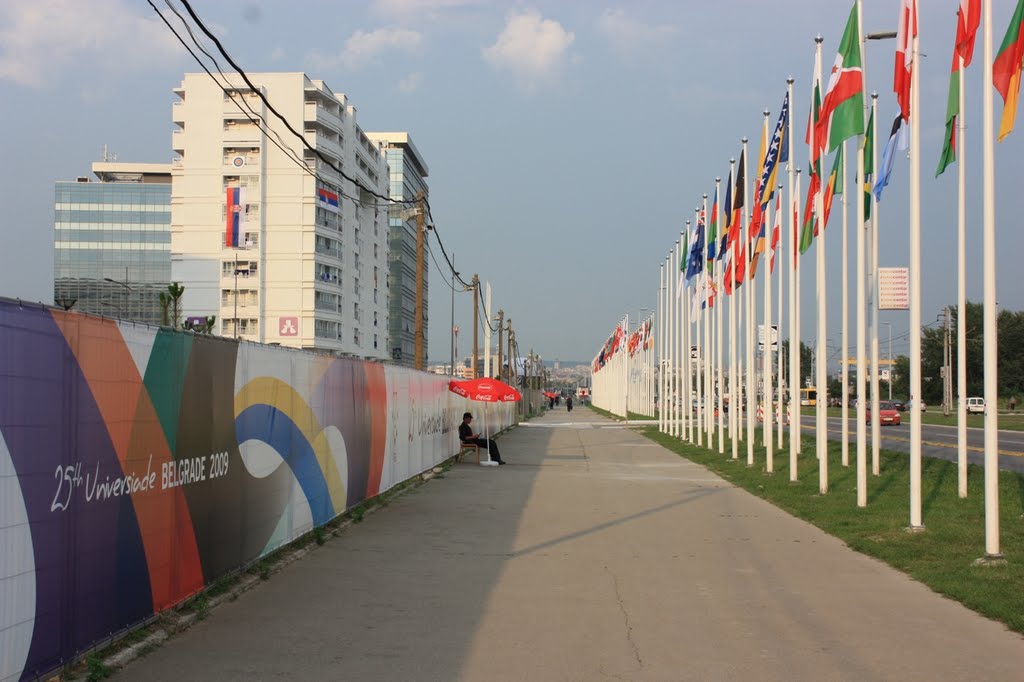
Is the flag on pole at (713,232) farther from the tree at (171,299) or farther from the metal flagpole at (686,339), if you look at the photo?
the tree at (171,299)

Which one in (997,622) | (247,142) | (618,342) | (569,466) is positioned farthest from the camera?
(247,142)

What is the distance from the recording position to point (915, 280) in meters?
12.8

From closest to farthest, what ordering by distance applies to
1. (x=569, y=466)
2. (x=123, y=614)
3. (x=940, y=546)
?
(x=123, y=614) → (x=940, y=546) → (x=569, y=466)

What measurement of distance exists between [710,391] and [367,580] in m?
24.7

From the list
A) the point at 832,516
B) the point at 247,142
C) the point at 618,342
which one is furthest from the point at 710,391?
the point at 247,142

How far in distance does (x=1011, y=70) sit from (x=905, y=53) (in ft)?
8.57

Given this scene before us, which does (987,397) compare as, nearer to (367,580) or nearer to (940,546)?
(940,546)

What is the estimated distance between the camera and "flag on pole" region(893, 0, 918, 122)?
43.3 ft

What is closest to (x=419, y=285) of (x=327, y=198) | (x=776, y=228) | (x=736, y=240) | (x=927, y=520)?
(x=736, y=240)

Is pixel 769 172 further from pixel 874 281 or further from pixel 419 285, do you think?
pixel 419 285

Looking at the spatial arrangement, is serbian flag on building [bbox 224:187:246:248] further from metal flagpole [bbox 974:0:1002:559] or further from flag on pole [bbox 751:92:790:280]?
metal flagpole [bbox 974:0:1002:559]

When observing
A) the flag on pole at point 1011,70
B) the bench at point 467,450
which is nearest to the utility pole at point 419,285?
the bench at point 467,450

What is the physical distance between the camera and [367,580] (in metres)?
9.95

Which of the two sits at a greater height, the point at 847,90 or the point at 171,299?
the point at 171,299
